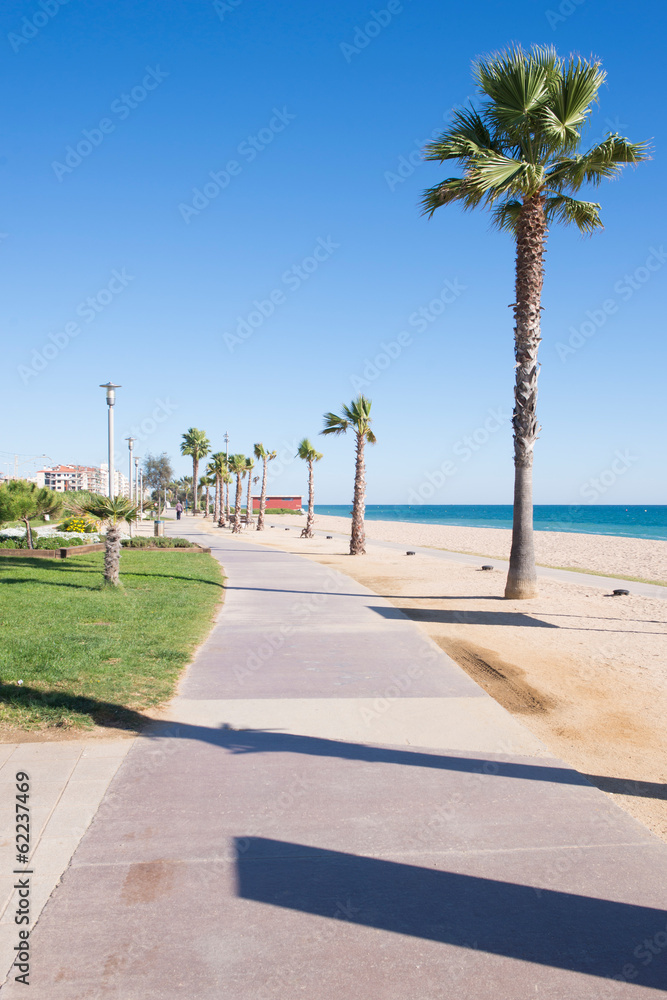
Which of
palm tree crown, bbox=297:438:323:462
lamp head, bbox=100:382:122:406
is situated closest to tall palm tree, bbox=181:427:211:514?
palm tree crown, bbox=297:438:323:462

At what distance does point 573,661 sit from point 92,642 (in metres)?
6.28

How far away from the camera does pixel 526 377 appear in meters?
14.0

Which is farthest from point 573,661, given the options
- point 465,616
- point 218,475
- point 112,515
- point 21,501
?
point 218,475

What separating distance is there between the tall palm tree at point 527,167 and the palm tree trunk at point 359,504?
13669 millimetres

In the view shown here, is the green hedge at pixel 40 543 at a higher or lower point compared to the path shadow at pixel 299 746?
lower

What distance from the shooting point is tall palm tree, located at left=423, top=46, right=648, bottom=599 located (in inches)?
501

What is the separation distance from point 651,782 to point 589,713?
5.32ft

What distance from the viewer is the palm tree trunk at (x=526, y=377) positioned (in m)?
13.8

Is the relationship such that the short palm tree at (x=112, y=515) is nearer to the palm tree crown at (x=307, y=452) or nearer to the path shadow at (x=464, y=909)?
the path shadow at (x=464, y=909)

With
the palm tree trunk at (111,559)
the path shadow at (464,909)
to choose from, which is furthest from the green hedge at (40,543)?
the path shadow at (464,909)

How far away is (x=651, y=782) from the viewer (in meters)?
4.66

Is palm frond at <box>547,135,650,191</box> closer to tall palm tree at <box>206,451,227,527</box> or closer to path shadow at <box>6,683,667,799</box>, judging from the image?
path shadow at <box>6,683,667,799</box>

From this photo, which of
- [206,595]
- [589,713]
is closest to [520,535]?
[206,595]

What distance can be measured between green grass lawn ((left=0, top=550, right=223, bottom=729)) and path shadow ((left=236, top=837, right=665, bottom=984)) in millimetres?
2707
